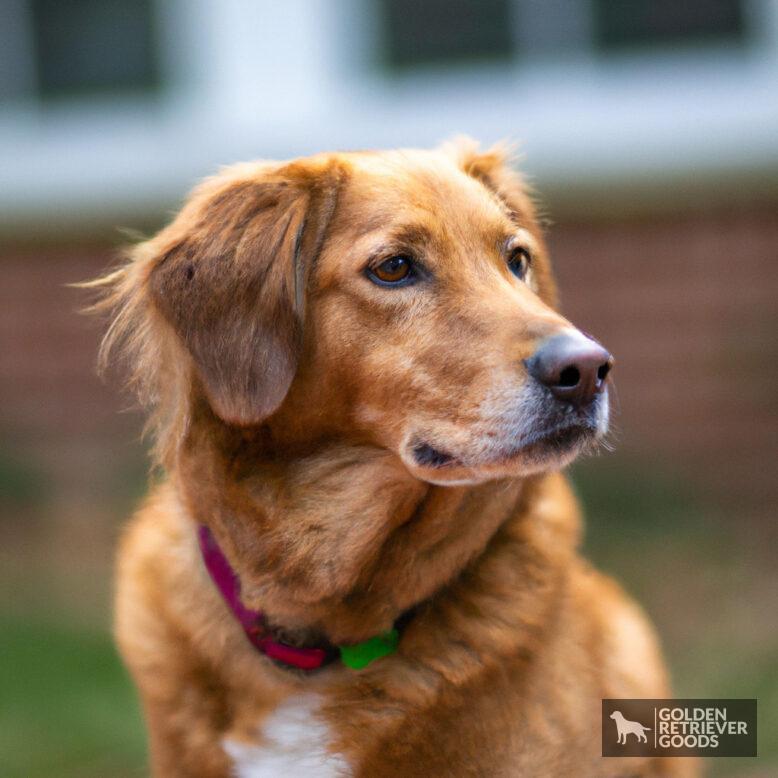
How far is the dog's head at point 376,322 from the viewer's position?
2.63 m

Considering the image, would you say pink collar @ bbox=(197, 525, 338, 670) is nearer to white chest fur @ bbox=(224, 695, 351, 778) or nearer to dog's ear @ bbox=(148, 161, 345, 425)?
white chest fur @ bbox=(224, 695, 351, 778)

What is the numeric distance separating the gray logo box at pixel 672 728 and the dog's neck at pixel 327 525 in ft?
1.94

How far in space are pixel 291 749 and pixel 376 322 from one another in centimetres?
107

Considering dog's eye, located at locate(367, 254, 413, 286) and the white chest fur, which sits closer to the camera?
the white chest fur

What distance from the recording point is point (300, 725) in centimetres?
277

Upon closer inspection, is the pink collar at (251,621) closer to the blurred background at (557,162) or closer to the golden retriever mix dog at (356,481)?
the golden retriever mix dog at (356,481)

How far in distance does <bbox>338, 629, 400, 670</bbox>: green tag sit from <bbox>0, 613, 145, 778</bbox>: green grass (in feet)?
6.46

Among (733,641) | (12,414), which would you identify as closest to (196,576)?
(733,641)

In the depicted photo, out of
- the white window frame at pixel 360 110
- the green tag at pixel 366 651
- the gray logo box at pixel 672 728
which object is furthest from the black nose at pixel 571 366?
the white window frame at pixel 360 110

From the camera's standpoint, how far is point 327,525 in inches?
113

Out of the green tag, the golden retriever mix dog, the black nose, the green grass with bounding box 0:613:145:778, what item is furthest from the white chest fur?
the green grass with bounding box 0:613:145:778

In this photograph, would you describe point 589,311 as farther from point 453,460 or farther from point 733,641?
point 453,460

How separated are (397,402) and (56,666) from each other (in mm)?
3402

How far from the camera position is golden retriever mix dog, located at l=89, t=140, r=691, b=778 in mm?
2695
